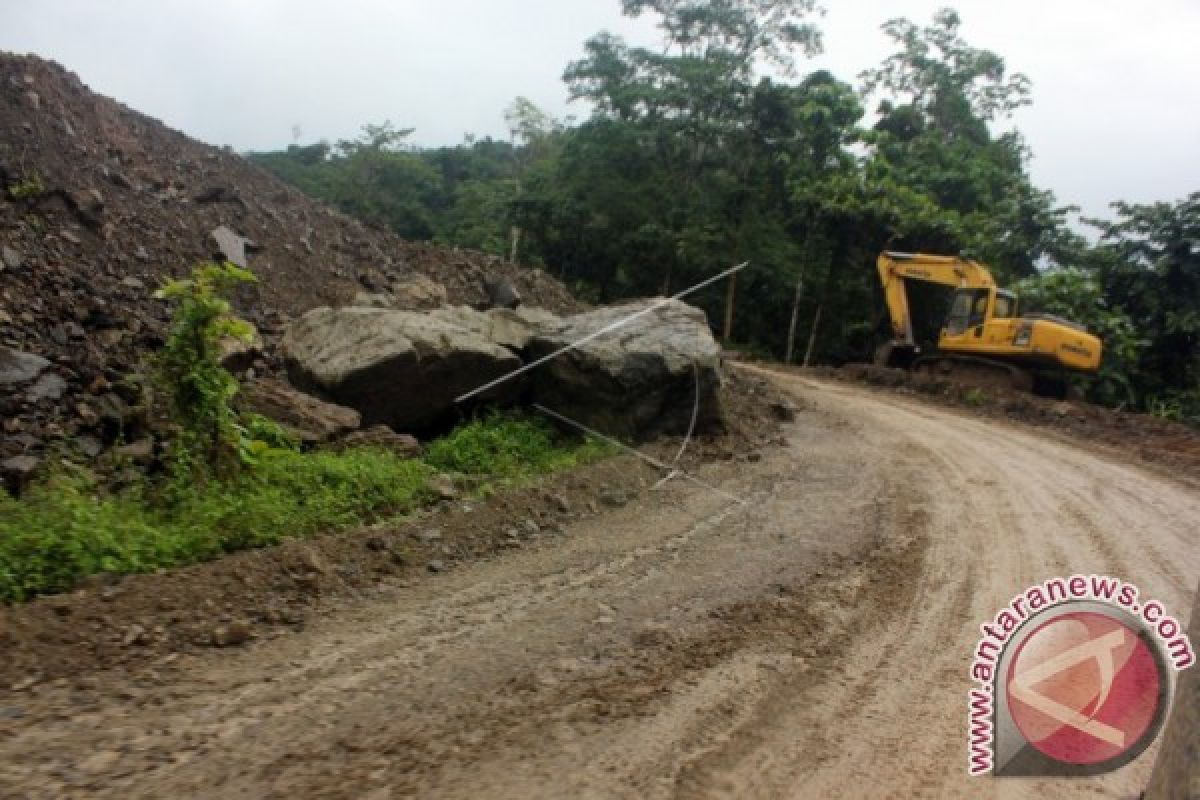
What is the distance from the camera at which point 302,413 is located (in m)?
7.30

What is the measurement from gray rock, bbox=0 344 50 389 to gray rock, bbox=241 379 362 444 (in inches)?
65.8

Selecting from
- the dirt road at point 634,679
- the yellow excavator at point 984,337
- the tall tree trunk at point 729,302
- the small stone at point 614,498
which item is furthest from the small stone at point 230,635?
the tall tree trunk at point 729,302

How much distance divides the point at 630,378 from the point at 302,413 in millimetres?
3283

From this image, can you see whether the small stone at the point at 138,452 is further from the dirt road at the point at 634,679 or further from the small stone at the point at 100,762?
the small stone at the point at 100,762

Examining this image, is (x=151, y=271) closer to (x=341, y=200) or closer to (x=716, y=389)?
(x=716, y=389)

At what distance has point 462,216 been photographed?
34.8 m

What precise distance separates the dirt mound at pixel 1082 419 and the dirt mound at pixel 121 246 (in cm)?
733

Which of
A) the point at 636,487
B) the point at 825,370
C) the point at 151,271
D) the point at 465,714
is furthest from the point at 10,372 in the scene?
the point at 825,370

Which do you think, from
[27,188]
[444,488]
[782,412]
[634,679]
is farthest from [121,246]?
[634,679]

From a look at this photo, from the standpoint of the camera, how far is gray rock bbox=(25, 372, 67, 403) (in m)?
6.75

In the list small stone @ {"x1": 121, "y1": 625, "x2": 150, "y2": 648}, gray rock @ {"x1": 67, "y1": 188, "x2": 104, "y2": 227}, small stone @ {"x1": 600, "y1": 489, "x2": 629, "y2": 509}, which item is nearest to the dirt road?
small stone @ {"x1": 600, "y1": 489, "x2": 629, "y2": 509}

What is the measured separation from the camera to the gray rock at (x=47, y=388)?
6.75 metres

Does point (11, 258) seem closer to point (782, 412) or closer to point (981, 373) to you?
point (782, 412)

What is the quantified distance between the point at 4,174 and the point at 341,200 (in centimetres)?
2621
